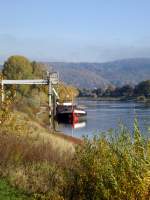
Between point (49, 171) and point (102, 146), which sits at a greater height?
point (102, 146)

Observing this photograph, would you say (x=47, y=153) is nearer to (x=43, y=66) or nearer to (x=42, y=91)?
(x=42, y=91)

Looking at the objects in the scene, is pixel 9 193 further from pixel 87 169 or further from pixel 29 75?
pixel 29 75

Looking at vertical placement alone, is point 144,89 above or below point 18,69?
below

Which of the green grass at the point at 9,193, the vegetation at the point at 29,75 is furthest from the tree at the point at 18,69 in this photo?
the green grass at the point at 9,193

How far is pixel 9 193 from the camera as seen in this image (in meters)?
13.2

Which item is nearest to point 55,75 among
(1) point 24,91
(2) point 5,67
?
(1) point 24,91

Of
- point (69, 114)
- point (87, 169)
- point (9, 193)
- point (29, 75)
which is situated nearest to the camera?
point (87, 169)

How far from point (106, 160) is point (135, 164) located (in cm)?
98

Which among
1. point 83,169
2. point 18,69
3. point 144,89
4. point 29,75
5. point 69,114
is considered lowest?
point 69,114

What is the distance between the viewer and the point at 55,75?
80812mm

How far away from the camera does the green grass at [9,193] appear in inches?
503

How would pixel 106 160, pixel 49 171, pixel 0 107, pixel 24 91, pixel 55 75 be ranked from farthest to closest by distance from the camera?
pixel 24 91 < pixel 55 75 < pixel 0 107 < pixel 49 171 < pixel 106 160

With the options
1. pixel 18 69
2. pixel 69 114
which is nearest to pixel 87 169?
pixel 69 114

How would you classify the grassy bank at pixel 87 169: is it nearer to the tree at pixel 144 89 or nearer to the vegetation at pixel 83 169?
the vegetation at pixel 83 169
